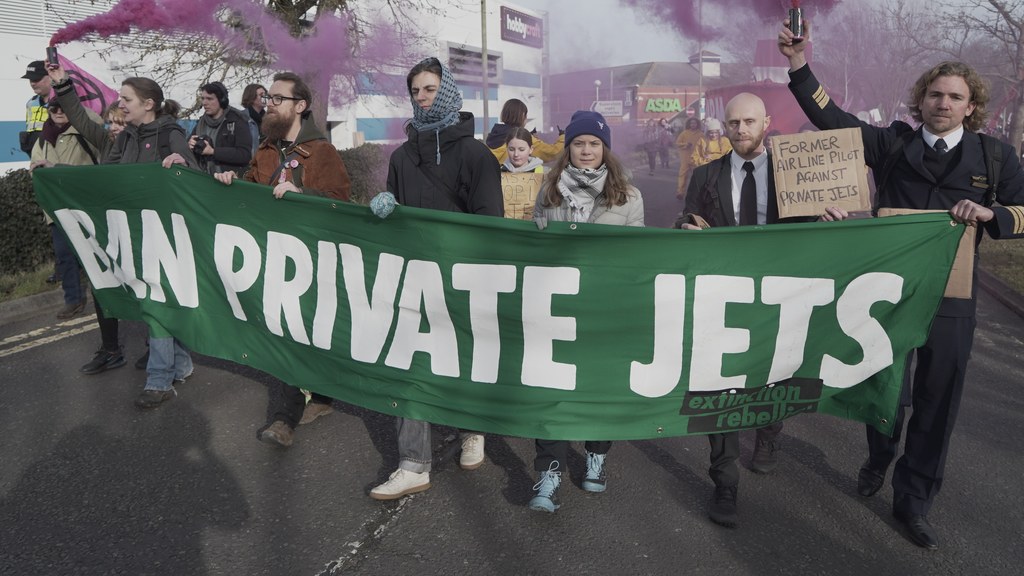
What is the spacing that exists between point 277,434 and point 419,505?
0.99 m

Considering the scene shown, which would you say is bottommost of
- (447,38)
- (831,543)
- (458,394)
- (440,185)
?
(831,543)

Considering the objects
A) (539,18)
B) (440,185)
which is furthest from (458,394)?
(539,18)

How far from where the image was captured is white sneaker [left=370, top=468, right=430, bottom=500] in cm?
356

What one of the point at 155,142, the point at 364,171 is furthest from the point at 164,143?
the point at 364,171

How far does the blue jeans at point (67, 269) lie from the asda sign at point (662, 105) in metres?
80.8

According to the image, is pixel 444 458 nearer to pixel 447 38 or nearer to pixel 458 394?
pixel 458 394

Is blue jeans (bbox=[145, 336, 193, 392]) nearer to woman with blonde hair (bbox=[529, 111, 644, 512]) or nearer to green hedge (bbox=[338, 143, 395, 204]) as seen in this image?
woman with blonde hair (bbox=[529, 111, 644, 512])

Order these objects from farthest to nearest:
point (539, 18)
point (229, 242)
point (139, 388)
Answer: point (539, 18), point (139, 388), point (229, 242)

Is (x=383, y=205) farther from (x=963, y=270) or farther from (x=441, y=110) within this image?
(x=963, y=270)

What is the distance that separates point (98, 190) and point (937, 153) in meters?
4.32

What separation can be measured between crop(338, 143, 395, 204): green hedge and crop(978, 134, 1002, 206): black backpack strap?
38.5 feet

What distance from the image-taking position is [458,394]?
347 centimetres

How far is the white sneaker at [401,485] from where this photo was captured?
3.56m

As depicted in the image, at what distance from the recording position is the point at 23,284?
7809mm
